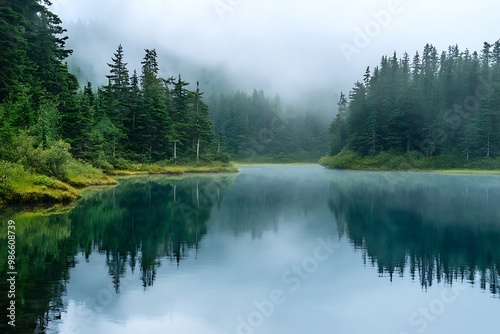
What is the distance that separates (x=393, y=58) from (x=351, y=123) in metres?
22.5

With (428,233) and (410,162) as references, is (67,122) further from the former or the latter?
(410,162)

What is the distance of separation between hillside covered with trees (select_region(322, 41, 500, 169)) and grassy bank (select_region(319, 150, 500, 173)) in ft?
0.68

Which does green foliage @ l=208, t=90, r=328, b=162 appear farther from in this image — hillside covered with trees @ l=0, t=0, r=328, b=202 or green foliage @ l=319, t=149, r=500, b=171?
hillside covered with trees @ l=0, t=0, r=328, b=202

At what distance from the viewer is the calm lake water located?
42.2 ft

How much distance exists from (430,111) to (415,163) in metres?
16.5

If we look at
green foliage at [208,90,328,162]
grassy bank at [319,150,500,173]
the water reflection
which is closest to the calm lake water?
the water reflection

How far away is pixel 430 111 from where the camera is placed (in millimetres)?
115438

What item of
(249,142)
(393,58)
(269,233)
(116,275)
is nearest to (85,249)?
(116,275)

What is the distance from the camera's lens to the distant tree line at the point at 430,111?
104 m

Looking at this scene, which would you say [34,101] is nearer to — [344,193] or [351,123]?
[344,193]

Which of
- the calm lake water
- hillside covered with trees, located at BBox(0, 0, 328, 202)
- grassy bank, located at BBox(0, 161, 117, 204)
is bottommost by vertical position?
the calm lake water

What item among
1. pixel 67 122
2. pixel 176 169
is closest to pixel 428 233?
pixel 67 122

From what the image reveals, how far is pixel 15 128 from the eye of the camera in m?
39.4

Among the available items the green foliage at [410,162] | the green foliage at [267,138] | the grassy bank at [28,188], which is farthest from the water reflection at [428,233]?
the green foliage at [267,138]
